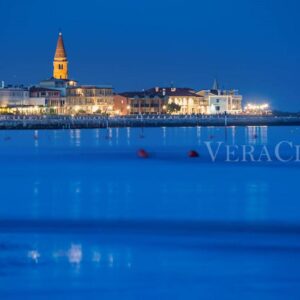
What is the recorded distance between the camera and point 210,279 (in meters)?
11.1

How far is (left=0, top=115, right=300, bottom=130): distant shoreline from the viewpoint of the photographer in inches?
3145

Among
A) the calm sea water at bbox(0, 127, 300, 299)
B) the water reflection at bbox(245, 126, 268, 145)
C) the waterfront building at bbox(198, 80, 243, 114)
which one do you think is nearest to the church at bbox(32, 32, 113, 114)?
the waterfront building at bbox(198, 80, 243, 114)

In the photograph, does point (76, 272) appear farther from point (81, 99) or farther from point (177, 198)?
point (81, 99)

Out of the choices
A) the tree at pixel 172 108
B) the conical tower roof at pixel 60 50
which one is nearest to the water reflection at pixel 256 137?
the tree at pixel 172 108

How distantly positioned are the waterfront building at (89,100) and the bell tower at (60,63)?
42.8ft

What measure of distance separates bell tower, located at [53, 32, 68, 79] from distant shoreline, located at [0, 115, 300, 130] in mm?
32882

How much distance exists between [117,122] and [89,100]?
24943 millimetres

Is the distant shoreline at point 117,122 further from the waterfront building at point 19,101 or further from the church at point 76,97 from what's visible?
the church at point 76,97

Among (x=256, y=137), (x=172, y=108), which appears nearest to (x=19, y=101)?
(x=172, y=108)

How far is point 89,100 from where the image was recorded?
110 metres

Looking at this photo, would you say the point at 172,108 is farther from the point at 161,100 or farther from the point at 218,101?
the point at 218,101

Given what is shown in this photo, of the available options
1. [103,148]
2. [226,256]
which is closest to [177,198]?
[226,256]

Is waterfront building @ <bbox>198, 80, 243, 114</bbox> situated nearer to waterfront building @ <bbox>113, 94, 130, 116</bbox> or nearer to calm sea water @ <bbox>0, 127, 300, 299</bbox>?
waterfront building @ <bbox>113, 94, 130, 116</bbox>

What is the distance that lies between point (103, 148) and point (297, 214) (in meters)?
30.0
